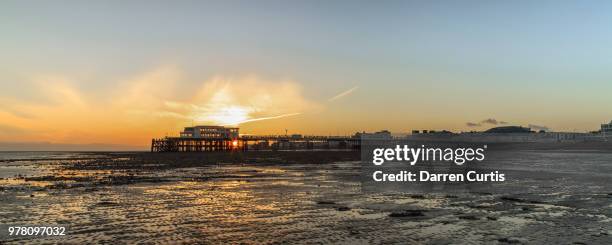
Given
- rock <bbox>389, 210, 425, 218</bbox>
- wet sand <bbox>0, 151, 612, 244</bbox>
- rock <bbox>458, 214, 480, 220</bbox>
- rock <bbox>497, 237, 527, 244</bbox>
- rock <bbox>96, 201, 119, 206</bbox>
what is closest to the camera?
rock <bbox>497, 237, 527, 244</bbox>

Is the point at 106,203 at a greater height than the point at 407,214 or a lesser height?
greater

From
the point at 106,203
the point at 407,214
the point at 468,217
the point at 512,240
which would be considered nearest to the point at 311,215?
the point at 407,214

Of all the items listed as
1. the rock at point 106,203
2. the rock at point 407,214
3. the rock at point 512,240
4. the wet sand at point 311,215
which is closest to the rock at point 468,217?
the wet sand at point 311,215

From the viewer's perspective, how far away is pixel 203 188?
30969mm

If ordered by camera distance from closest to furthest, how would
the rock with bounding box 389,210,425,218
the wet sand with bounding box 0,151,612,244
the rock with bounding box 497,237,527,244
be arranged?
the rock with bounding box 497,237,527,244 < the wet sand with bounding box 0,151,612,244 < the rock with bounding box 389,210,425,218

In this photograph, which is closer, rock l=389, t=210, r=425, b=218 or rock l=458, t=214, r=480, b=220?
rock l=458, t=214, r=480, b=220

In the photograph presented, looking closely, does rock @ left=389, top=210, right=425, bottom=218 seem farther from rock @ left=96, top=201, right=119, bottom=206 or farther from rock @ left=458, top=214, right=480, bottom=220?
rock @ left=96, top=201, right=119, bottom=206

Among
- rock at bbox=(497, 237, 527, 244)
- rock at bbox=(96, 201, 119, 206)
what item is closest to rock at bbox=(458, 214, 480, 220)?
rock at bbox=(497, 237, 527, 244)

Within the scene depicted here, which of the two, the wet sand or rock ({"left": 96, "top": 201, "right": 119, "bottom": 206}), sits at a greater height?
rock ({"left": 96, "top": 201, "right": 119, "bottom": 206})

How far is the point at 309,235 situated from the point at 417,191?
1448 cm

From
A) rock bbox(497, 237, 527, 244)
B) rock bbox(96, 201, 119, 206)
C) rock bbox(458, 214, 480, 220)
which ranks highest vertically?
rock bbox(96, 201, 119, 206)

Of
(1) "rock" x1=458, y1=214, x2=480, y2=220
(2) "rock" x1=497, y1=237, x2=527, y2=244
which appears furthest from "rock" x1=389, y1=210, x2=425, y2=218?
(2) "rock" x1=497, y1=237, x2=527, y2=244

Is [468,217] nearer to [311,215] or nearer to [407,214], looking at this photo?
[407,214]

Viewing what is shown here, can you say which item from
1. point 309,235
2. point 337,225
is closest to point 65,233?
point 309,235
